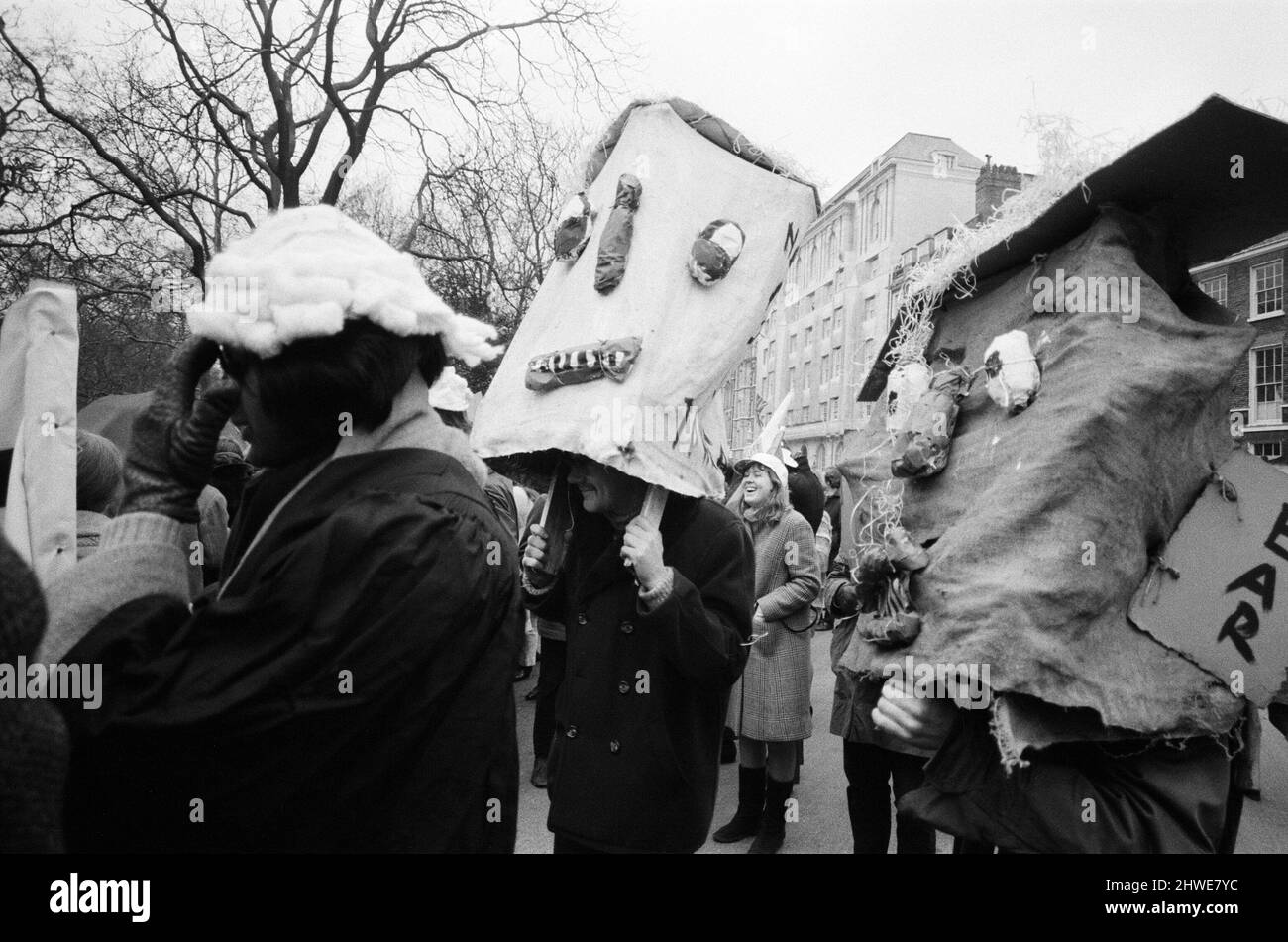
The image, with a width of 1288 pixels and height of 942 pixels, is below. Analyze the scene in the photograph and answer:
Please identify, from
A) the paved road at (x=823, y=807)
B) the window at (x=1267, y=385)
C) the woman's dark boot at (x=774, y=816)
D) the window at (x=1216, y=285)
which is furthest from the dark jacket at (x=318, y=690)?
the window at (x=1216, y=285)

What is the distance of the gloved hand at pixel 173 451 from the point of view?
4.93 feet

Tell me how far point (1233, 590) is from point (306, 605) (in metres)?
1.80

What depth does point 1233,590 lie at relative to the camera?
1.63 m

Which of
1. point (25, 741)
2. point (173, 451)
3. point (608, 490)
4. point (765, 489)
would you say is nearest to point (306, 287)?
point (173, 451)

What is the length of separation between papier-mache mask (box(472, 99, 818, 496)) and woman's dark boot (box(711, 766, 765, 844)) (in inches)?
117

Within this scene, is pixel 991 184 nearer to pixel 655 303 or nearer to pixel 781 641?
pixel 781 641

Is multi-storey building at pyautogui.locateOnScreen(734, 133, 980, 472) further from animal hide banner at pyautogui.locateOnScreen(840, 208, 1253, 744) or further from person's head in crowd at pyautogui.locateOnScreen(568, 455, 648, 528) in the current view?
animal hide banner at pyautogui.locateOnScreen(840, 208, 1253, 744)

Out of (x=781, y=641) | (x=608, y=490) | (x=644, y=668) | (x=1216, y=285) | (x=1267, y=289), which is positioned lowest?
(x=781, y=641)

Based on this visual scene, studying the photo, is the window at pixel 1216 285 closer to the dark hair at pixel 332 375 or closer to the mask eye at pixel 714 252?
the mask eye at pixel 714 252

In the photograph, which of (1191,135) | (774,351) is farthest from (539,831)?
(774,351)

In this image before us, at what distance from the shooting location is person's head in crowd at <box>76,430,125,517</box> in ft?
8.68

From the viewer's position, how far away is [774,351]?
4653 cm

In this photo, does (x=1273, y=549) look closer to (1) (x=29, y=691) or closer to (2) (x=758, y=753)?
(1) (x=29, y=691)

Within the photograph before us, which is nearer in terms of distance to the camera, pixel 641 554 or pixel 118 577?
pixel 118 577
